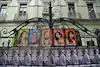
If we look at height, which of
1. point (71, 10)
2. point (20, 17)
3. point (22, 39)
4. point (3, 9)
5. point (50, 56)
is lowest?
point (50, 56)

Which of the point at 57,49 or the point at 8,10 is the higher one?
the point at 8,10

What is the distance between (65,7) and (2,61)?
8441 mm

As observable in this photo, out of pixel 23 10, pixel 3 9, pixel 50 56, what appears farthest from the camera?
pixel 3 9

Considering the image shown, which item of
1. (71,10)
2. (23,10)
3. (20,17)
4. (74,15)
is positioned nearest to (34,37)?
(20,17)

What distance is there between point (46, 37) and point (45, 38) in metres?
0.06

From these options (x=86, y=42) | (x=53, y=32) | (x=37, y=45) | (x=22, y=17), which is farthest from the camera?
(x=22, y=17)

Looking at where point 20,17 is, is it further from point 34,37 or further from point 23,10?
point 34,37

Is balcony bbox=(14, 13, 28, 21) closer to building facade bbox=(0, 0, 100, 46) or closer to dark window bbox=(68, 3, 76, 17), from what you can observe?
building facade bbox=(0, 0, 100, 46)

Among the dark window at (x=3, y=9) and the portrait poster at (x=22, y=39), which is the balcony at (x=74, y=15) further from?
the portrait poster at (x=22, y=39)

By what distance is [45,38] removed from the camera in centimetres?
511

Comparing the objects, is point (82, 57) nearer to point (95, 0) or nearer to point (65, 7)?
point (65, 7)

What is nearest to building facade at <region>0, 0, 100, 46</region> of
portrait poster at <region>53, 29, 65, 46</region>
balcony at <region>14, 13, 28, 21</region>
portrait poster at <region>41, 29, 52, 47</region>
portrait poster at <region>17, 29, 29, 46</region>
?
balcony at <region>14, 13, 28, 21</region>

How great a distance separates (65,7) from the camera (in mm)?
11641

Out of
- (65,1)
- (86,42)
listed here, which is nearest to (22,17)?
(65,1)
